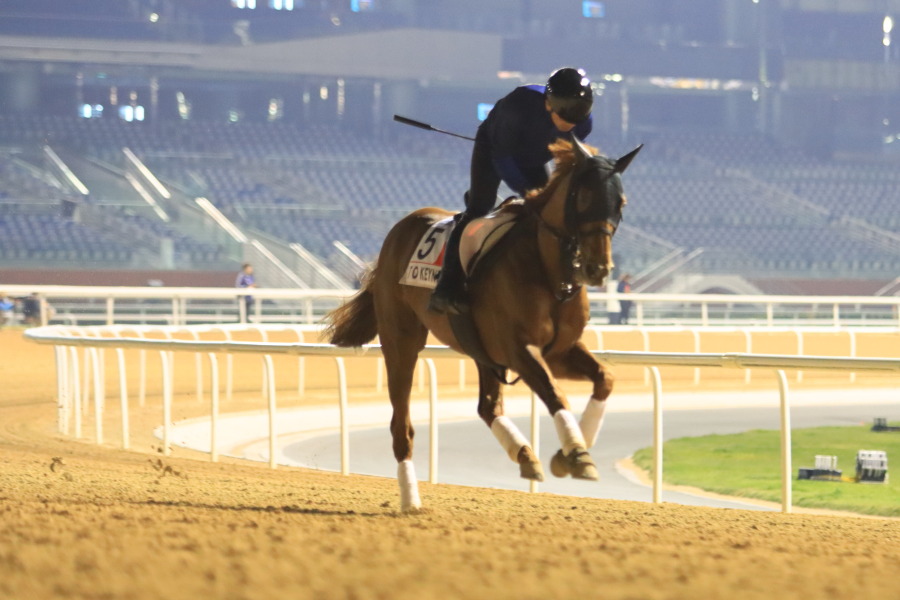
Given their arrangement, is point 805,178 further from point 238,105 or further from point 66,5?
point 66,5

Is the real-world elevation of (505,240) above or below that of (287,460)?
above

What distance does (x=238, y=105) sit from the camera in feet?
132

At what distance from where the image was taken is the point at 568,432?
4.37 metres

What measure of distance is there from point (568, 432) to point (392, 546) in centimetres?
94

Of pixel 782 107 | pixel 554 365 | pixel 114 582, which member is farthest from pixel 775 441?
pixel 782 107

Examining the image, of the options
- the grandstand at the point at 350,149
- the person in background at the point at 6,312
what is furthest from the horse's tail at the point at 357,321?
the grandstand at the point at 350,149

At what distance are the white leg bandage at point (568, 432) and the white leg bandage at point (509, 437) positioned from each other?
0.33 meters

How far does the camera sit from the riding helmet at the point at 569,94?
4.82 metres

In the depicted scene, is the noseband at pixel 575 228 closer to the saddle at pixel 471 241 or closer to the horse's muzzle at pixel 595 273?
the horse's muzzle at pixel 595 273

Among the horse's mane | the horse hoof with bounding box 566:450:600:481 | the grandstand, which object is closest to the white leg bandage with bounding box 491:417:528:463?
the horse hoof with bounding box 566:450:600:481

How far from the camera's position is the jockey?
4871mm

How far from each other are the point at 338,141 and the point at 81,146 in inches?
309

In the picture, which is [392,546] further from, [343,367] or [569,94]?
[343,367]

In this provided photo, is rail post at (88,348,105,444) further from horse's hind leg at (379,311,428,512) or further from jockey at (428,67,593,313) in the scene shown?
jockey at (428,67,593,313)
